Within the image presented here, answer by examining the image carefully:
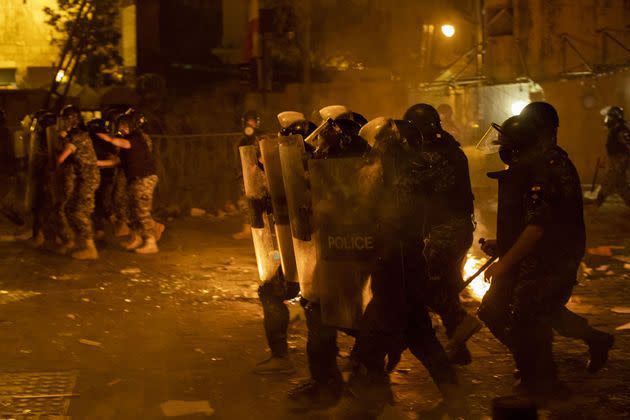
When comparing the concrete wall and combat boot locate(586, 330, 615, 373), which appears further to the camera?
the concrete wall

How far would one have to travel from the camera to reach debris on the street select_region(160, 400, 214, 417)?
5207mm

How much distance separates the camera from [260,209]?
18.6 feet

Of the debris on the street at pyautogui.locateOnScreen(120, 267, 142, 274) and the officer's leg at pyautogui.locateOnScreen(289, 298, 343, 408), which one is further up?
the officer's leg at pyautogui.locateOnScreen(289, 298, 343, 408)

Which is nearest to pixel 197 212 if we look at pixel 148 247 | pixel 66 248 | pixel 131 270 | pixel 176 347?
pixel 148 247

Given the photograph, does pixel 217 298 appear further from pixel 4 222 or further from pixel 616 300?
pixel 4 222

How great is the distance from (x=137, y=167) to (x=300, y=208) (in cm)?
634

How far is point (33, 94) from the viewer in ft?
65.7

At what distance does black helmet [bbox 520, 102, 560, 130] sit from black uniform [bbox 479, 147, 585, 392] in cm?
18

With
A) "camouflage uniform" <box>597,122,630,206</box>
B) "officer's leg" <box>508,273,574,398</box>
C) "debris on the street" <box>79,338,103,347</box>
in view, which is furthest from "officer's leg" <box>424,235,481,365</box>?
"camouflage uniform" <box>597,122,630,206</box>

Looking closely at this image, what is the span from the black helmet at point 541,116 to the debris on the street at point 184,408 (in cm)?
265

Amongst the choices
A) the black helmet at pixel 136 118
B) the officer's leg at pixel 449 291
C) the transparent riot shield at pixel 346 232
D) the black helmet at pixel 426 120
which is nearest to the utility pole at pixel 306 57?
the black helmet at pixel 136 118

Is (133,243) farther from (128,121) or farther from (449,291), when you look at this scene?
(449,291)

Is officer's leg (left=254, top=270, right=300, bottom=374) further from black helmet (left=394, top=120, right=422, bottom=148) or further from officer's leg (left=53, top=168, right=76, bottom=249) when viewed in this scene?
officer's leg (left=53, top=168, right=76, bottom=249)

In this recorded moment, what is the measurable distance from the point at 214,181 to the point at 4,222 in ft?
13.0
